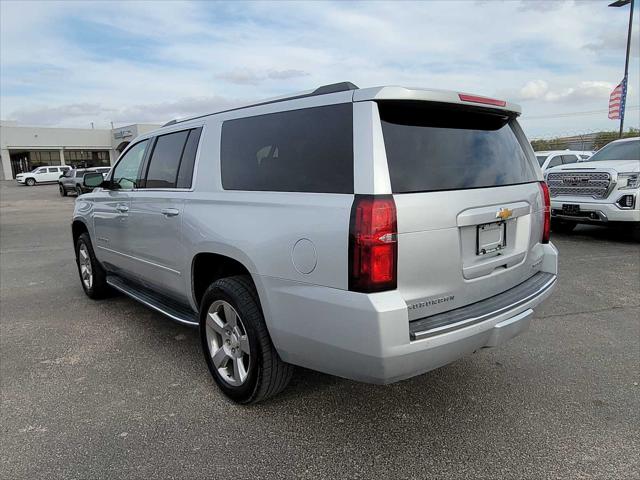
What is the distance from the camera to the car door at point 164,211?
356cm

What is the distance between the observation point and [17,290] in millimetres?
6121

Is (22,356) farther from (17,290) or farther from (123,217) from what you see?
(17,290)

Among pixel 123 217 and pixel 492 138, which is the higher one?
pixel 492 138

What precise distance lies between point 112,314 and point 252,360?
9.25ft

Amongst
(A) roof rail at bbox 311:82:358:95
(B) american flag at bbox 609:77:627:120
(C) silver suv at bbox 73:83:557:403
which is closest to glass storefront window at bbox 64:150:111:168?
(B) american flag at bbox 609:77:627:120

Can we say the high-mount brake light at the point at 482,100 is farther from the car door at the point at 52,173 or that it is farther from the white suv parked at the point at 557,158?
the car door at the point at 52,173

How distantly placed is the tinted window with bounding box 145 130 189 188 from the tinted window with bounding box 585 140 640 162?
840cm

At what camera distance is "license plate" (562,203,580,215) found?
845cm

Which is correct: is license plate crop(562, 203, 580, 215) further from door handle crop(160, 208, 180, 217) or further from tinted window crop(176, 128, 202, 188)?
door handle crop(160, 208, 180, 217)

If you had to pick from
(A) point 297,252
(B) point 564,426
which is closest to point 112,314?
(A) point 297,252

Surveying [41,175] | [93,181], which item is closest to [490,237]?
[93,181]

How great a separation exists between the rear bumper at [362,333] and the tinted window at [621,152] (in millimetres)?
7814

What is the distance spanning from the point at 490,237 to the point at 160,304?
2.69 m

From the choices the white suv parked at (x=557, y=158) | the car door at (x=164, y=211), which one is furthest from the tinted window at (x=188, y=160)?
the white suv parked at (x=557, y=158)
